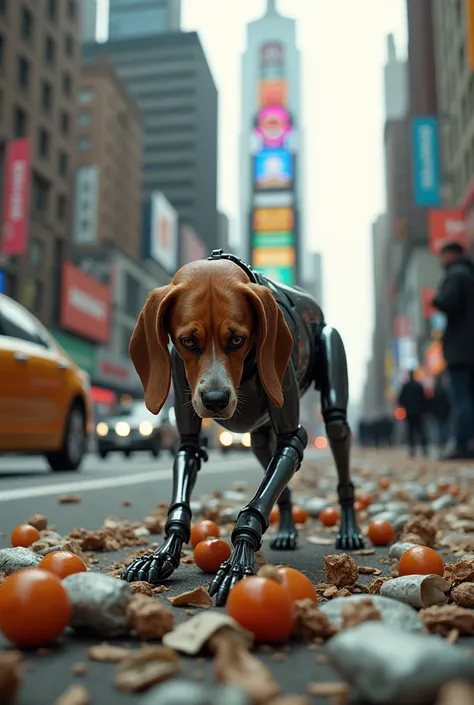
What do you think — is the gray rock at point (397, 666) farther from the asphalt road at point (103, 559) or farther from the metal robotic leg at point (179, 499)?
the metal robotic leg at point (179, 499)

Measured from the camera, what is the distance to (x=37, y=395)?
7.24m

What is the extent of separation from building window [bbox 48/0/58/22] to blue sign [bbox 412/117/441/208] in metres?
24.8

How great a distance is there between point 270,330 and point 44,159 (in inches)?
1701

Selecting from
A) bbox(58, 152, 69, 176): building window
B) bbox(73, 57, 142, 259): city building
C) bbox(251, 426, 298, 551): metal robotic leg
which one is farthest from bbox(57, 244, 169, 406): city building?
bbox(251, 426, 298, 551): metal robotic leg

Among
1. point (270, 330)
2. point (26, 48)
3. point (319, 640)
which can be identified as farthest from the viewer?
point (26, 48)

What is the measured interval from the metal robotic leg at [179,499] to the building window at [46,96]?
43601 millimetres

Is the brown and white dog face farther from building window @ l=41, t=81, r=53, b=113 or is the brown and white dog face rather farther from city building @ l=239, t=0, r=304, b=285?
city building @ l=239, t=0, r=304, b=285

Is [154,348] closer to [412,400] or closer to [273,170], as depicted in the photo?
[412,400]

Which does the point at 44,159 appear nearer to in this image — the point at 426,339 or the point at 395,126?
the point at 426,339

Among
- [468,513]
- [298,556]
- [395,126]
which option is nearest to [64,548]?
[298,556]

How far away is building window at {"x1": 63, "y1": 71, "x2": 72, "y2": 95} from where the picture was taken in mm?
45750

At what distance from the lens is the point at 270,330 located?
7.92 feet

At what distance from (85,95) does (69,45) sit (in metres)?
14.9

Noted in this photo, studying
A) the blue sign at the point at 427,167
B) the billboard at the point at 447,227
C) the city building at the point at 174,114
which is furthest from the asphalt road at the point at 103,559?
the city building at the point at 174,114
